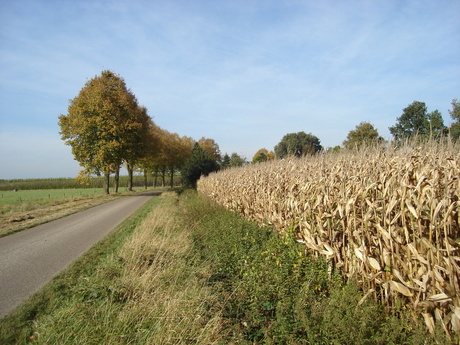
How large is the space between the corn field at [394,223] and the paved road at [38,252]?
5282 millimetres

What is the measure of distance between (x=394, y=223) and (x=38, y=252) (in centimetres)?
878

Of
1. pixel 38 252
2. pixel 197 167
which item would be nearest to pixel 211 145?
pixel 197 167

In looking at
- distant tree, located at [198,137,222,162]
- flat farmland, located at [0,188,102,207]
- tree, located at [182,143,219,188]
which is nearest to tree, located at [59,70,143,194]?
flat farmland, located at [0,188,102,207]

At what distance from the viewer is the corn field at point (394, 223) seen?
10.6 ft

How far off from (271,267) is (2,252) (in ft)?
25.2

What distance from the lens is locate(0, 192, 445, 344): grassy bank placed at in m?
3.58

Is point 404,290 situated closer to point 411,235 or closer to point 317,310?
point 411,235

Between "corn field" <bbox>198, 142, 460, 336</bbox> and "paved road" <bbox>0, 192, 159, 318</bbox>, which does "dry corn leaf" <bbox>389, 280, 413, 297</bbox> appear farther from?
"paved road" <bbox>0, 192, 159, 318</bbox>

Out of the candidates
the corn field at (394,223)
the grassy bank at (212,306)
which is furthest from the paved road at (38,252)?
the corn field at (394,223)

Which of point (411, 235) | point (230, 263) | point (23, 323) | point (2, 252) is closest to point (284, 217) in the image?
point (230, 263)

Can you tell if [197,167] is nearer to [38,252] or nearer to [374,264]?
[38,252]

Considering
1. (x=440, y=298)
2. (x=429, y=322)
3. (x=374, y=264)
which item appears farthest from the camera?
(x=374, y=264)

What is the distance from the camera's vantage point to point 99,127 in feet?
104

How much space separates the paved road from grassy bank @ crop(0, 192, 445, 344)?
460 mm
